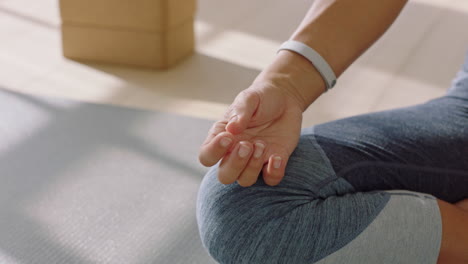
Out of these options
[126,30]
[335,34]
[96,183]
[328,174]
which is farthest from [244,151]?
[126,30]

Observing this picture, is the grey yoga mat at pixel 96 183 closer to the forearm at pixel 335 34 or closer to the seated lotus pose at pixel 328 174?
the seated lotus pose at pixel 328 174

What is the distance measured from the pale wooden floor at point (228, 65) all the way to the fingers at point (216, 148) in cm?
91

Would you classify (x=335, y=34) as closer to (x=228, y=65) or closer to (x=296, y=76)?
(x=296, y=76)

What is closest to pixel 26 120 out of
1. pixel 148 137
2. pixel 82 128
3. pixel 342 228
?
pixel 82 128

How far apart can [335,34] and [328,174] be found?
25 cm

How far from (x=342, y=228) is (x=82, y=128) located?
95 cm

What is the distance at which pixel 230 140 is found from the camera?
96 centimetres

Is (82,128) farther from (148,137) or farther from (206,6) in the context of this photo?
(206,6)

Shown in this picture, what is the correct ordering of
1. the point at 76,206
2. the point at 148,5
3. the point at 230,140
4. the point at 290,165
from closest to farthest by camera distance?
the point at 230,140, the point at 290,165, the point at 76,206, the point at 148,5

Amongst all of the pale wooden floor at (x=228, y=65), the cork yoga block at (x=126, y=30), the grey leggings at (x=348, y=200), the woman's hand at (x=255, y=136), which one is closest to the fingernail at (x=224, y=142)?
the woman's hand at (x=255, y=136)

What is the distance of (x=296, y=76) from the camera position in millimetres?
1135

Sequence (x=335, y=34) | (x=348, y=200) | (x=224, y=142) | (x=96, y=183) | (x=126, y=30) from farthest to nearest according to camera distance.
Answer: (x=126, y=30) < (x=96, y=183) < (x=335, y=34) < (x=348, y=200) < (x=224, y=142)

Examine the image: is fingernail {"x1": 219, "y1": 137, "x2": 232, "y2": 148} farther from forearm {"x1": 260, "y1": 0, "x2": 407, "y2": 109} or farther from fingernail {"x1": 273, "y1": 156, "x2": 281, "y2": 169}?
forearm {"x1": 260, "y1": 0, "x2": 407, "y2": 109}

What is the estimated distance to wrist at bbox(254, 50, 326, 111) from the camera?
1.12 metres
